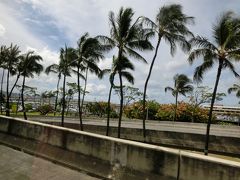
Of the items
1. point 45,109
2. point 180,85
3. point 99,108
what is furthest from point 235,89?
point 45,109

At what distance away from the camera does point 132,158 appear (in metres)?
6.80

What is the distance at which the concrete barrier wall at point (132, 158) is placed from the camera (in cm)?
557

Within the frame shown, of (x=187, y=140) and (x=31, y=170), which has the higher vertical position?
(x=31, y=170)

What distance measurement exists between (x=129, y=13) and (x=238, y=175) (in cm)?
2312

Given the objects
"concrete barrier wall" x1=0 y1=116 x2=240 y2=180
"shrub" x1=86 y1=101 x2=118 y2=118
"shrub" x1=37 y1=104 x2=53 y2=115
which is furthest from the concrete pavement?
"shrub" x1=86 y1=101 x2=118 y2=118

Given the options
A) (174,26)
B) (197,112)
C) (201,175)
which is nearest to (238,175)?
(201,175)

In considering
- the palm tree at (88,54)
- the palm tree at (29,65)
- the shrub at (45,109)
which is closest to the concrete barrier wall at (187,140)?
the palm tree at (88,54)

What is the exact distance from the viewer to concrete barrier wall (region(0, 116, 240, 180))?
5575 mm

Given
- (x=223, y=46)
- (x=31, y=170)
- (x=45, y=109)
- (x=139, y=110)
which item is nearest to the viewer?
(x=31, y=170)

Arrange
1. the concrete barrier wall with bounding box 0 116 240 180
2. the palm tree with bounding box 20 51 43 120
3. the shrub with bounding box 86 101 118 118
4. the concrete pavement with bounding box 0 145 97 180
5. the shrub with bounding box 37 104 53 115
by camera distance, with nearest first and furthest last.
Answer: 1. the concrete barrier wall with bounding box 0 116 240 180
2. the concrete pavement with bounding box 0 145 97 180
3. the palm tree with bounding box 20 51 43 120
4. the shrub with bounding box 37 104 53 115
5. the shrub with bounding box 86 101 118 118

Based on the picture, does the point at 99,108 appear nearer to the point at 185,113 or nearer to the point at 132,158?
the point at 185,113

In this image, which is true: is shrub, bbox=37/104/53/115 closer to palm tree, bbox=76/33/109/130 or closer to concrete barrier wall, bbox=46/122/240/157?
palm tree, bbox=76/33/109/130

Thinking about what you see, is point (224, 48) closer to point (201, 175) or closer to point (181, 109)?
point (201, 175)

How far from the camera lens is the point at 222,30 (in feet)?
67.4
